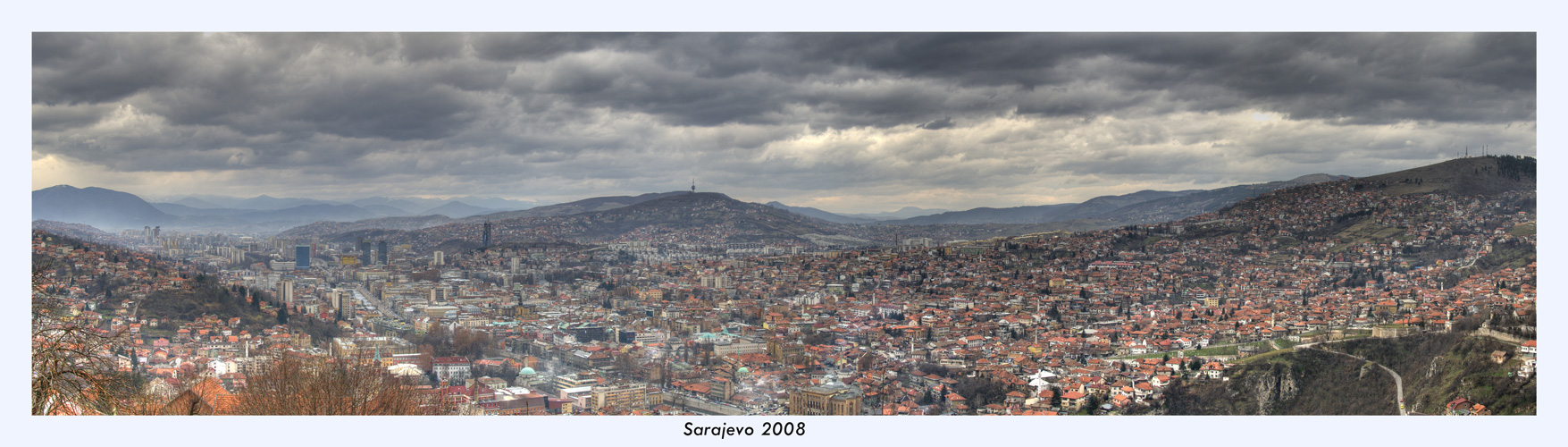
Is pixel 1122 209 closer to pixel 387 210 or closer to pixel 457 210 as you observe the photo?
pixel 457 210

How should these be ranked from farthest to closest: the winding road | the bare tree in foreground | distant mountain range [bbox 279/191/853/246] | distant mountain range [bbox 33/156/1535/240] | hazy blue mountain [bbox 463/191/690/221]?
hazy blue mountain [bbox 463/191/690/221], distant mountain range [bbox 279/191/853/246], distant mountain range [bbox 33/156/1535/240], the winding road, the bare tree in foreground

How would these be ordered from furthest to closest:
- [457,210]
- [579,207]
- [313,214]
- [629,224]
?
1. [579,207]
2. [629,224]
3. [313,214]
4. [457,210]

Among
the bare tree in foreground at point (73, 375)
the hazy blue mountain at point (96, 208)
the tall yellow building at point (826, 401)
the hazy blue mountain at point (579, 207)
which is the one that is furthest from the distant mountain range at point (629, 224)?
the bare tree in foreground at point (73, 375)

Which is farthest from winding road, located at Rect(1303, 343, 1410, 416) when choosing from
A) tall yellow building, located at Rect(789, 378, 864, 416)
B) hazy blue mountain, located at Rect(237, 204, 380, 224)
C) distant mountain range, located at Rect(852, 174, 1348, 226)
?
hazy blue mountain, located at Rect(237, 204, 380, 224)

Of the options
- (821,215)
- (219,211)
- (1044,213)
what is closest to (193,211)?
(219,211)

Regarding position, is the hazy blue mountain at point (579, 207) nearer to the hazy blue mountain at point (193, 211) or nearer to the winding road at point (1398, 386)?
the hazy blue mountain at point (193, 211)

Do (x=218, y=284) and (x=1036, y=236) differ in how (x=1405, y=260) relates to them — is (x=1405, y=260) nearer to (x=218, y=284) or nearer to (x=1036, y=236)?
(x=1036, y=236)

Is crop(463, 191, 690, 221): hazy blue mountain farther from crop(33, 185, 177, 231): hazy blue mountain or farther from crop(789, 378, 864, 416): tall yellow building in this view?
crop(789, 378, 864, 416): tall yellow building

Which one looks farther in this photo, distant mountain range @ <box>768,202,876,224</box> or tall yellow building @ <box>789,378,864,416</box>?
distant mountain range @ <box>768,202,876,224</box>

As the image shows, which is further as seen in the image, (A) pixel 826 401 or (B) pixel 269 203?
(B) pixel 269 203
